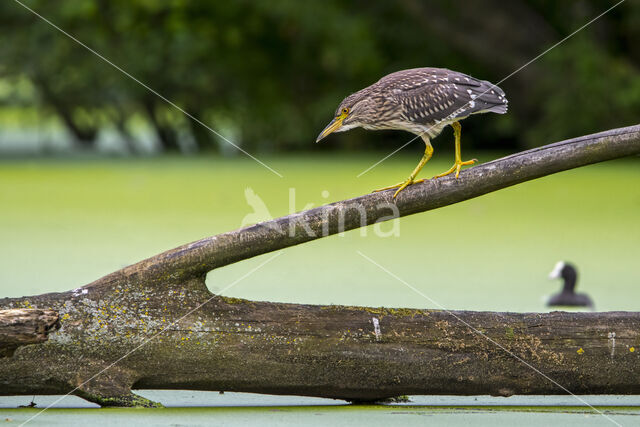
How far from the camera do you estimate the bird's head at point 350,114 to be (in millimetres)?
3049

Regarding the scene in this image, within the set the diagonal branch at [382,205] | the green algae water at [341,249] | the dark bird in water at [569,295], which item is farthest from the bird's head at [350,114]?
the dark bird in water at [569,295]

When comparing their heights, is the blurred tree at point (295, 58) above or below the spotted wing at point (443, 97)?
above

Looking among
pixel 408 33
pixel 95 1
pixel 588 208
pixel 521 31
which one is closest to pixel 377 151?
pixel 408 33

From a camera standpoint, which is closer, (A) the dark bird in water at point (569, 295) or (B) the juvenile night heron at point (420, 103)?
(B) the juvenile night heron at point (420, 103)

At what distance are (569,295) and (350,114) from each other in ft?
6.10

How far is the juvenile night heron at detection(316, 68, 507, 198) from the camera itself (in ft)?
9.96

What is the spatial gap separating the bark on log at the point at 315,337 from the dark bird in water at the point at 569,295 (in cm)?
153

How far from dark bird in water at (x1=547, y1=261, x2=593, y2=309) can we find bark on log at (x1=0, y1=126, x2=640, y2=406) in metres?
1.53

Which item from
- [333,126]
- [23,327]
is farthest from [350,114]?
[23,327]

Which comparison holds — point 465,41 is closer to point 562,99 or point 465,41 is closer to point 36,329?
point 562,99

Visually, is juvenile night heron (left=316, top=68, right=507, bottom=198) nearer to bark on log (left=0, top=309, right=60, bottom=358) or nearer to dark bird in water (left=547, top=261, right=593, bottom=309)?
bark on log (left=0, top=309, right=60, bottom=358)

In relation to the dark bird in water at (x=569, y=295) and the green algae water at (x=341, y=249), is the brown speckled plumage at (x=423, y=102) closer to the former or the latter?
the green algae water at (x=341, y=249)

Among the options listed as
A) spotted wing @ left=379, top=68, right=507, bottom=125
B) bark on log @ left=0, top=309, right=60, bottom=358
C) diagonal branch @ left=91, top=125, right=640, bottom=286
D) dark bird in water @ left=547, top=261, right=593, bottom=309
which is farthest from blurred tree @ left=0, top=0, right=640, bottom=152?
bark on log @ left=0, top=309, right=60, bottom=358

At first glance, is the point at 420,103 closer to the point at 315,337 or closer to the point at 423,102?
the point at 423,102
